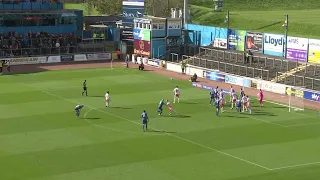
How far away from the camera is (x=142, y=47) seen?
269ft

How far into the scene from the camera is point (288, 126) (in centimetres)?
4491

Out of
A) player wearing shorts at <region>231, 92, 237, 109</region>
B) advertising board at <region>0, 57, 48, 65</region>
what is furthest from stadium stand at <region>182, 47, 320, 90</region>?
advertising board at <region>0, 57, 48, 65</region>

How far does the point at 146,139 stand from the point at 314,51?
30.4 meters

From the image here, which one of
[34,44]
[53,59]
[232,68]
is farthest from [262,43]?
[34,44]

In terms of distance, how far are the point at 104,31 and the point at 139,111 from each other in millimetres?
45777

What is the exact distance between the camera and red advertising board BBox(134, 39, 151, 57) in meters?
81.1

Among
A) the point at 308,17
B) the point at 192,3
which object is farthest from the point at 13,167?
the point at 192,3

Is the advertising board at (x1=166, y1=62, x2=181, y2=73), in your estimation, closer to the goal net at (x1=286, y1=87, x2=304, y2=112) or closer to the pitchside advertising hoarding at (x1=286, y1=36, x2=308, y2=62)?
the pitchside advertising hoarding at (x1=286, y1=36, x2=308, y2=62)

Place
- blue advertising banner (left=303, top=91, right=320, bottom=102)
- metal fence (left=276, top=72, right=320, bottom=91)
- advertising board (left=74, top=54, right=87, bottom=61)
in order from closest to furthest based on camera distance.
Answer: blue advertising banner (left=303, top=91, right=320, bottom=102), metal fence (left=276, top=72, right=320, bottom=91), advertising board (left=74, top=54, right=87, bottom=61)

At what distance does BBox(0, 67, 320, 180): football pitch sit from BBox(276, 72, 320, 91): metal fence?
25.1 ft

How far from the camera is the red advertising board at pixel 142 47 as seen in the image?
81050 mm

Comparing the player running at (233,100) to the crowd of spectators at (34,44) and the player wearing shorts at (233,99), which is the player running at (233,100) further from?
the crowd of spectators at (34,44)

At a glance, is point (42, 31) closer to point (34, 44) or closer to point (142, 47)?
point (34, 44)

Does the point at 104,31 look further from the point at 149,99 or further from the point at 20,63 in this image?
the point at 149,99
